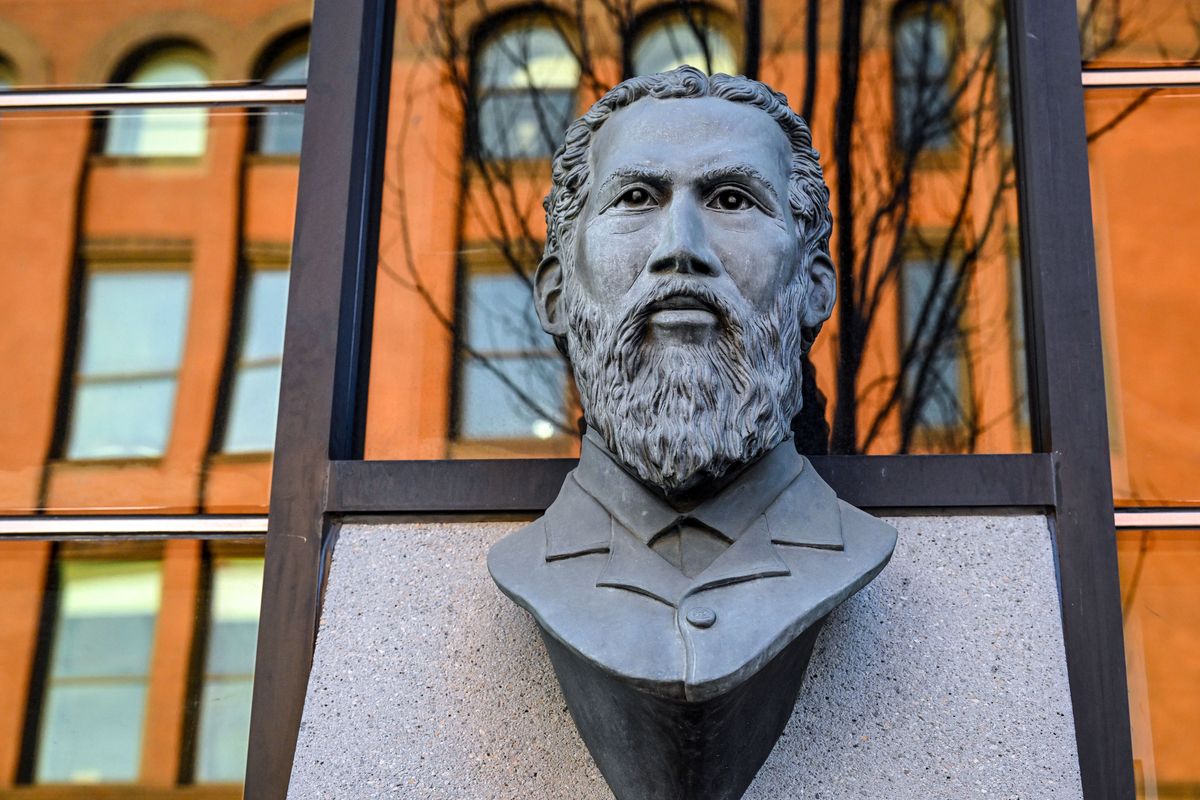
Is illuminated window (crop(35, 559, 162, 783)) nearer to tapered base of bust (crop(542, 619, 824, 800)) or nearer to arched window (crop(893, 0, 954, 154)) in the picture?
tapered base of bust (crop(542, 619, 824, 800))

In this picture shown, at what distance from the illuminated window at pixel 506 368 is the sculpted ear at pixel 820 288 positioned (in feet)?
3.35

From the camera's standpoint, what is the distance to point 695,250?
3.00 metres

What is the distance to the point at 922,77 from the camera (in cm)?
438

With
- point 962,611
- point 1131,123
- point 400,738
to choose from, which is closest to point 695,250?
point 962,611

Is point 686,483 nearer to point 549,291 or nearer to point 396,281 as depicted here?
point 549,291

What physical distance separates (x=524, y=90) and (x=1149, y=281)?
2.17 meters

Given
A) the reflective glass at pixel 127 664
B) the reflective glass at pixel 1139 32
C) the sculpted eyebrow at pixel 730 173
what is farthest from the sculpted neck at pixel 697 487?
the reflective glass at pixel 1139 32

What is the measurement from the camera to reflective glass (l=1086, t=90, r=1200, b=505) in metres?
3.91

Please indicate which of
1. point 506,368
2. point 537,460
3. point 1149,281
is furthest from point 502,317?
point 1149,281

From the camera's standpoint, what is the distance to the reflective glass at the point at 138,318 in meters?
4.09

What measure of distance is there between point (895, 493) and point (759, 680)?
877mm

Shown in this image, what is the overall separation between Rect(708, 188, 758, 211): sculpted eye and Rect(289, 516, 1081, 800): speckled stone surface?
999mm

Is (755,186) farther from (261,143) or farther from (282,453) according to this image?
(261,143)

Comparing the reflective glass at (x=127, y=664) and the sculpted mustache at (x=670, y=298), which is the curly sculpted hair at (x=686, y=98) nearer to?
the sculpted mustache at (x=670, y=298)
